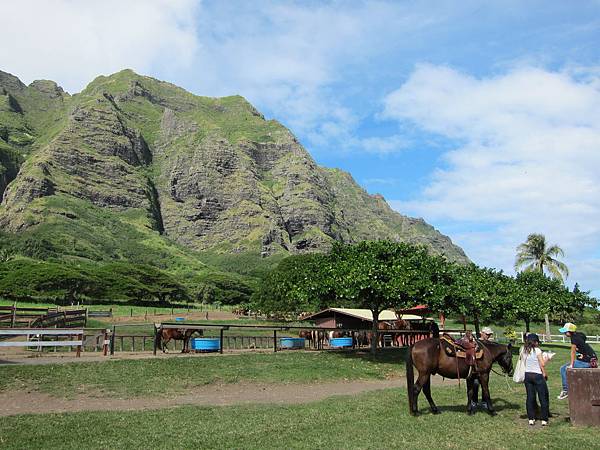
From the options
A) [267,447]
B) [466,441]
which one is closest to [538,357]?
[466,441]

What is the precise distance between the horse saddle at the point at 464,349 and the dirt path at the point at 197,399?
15.8 ft

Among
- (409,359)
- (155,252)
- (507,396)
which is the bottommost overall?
(507,396)

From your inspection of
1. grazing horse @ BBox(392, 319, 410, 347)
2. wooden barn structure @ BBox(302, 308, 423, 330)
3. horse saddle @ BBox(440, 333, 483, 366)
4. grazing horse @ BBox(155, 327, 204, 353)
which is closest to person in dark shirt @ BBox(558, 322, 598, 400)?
horse saddle @ BBox(440, 333, 483, 366)

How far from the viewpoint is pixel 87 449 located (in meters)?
8.65

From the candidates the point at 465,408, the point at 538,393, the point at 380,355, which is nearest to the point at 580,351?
the point at 538,393

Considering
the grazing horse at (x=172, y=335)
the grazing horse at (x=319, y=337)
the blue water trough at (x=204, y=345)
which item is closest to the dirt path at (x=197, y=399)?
the blue water trough at (x=204, y=345)

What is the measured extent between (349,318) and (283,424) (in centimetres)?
3045

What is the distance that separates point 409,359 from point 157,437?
20.2 ft

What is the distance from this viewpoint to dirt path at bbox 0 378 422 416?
13.3 meters

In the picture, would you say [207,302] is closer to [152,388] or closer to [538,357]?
[152,388]

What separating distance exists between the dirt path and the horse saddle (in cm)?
482

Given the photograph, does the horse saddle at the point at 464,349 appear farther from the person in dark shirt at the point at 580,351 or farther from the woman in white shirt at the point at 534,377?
the person in dark shirt at the point at 580,351

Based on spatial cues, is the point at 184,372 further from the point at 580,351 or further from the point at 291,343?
the point at 580,351

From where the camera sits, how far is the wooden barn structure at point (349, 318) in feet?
126
